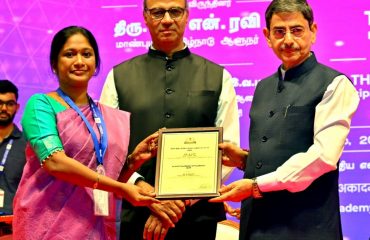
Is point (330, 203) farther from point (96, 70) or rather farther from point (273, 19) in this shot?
point (96, 70)

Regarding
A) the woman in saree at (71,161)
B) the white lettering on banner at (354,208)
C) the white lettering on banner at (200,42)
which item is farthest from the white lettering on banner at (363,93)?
the woman in saree at (71,161)

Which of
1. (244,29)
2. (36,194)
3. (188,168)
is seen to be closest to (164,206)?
(188,168)

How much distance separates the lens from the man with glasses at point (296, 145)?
3334 mm

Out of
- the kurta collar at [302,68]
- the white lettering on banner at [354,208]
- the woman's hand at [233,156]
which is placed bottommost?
the white lettering on banner at [354,208]

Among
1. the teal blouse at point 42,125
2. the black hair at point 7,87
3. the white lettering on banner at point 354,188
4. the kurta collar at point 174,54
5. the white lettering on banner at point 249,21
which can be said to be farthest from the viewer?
the black hair at point 7,87

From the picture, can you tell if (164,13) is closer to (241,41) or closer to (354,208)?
(241,41)

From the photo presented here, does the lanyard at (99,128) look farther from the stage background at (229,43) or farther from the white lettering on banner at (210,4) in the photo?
the white lettering on banner at (210,4)

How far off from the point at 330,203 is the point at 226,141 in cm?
70

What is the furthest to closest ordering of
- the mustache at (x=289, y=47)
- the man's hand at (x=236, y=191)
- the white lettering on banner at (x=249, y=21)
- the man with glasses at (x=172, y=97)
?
the white lettering on banner at (x=249, y=21) < the man with glasses at (x=172, y=97) < the mustache at (x=289, y=47) < the man's hand at (x=236, y=191)

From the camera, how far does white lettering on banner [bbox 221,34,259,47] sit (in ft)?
19.3

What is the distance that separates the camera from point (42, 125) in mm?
3307

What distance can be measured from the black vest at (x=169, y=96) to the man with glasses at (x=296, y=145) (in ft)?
1.19

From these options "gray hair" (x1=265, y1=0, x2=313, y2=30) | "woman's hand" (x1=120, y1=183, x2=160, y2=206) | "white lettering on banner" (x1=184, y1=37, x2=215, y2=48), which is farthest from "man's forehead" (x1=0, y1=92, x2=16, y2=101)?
"gray hair" (x1=265, y1=0, x2=313, y2=30)

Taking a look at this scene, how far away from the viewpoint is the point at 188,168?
11.6 ft
